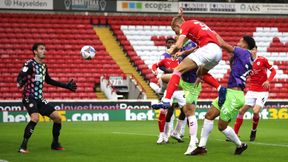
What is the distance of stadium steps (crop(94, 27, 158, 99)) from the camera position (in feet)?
115

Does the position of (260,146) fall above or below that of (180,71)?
below

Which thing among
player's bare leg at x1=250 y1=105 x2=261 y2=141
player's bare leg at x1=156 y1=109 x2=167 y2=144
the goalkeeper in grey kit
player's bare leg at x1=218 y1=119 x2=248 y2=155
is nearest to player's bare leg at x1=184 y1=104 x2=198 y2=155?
player's bare leg at x1=218 y1=119 x2=248 y2=155

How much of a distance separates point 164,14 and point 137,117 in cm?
1236

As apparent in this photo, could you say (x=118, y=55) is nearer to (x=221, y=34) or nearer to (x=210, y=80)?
(x=221, y=34)

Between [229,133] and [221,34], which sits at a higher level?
[221,34]

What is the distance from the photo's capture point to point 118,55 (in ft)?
122

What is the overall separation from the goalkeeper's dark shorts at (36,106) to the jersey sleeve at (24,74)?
0.37 metres

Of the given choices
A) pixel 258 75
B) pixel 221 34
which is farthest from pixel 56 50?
pixel 258 75

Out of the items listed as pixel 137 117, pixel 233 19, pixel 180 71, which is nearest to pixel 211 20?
pixel 233 19

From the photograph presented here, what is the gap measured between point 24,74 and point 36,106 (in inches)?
27.8

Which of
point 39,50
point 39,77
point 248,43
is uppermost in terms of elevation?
point 248,43

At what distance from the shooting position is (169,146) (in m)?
14.9

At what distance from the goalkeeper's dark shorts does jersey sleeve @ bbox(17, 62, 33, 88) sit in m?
0.37

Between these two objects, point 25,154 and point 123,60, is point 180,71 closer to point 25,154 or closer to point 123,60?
point 25,154
